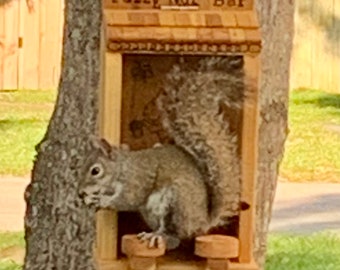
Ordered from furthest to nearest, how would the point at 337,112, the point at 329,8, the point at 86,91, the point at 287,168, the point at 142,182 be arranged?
the point at 329,8 < the point at 337,112 < the point at 287,168 < the point at 86,91 < the point at 142,182

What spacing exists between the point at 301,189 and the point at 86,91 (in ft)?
22.6

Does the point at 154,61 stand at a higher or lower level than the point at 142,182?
higher

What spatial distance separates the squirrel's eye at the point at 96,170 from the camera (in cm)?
298

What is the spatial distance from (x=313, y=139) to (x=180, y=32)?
11.7m

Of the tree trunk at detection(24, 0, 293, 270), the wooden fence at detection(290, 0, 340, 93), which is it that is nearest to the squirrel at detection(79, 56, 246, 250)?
the tree trunk at detection(24, 0, 293, 270)

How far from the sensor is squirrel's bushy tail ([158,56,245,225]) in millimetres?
3062

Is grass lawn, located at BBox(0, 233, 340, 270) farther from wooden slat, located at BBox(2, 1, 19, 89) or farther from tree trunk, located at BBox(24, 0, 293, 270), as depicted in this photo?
wooden slat, located at BBox(2, 1, 19, 89)

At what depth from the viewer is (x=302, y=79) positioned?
18.8 meters

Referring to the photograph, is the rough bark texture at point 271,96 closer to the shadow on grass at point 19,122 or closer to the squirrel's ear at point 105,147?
the squirrel's ear at point 105,147

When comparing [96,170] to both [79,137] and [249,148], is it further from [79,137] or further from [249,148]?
[79,137]

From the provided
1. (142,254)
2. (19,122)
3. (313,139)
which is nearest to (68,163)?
(142,254)

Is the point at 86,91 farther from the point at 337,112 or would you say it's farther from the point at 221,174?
the point at 337,112

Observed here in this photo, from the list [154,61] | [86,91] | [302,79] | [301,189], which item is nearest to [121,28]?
[154,61]

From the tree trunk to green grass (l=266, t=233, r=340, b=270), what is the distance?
111 inches
